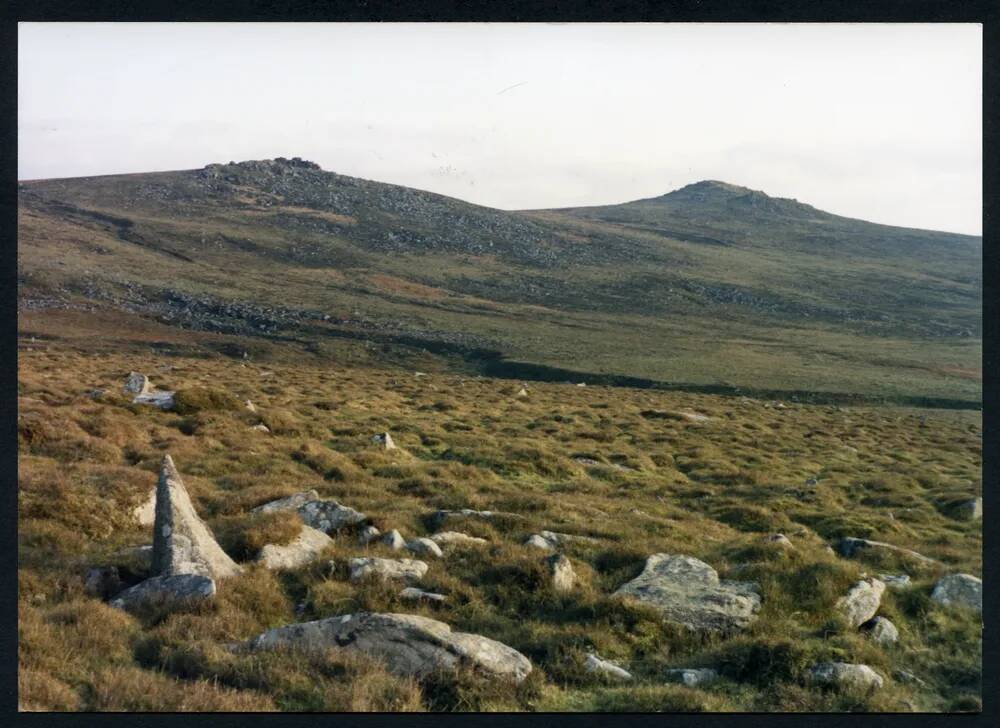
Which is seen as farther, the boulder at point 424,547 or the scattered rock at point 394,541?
the scattered rock at point 394,541

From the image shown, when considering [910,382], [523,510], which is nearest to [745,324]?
[910,382]

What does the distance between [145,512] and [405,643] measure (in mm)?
6208

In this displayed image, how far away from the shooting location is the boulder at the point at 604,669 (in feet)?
23.7

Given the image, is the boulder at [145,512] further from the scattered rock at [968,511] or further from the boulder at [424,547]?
the scattered rock at [968,511]

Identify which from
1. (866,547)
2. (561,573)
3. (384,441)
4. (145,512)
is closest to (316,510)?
(145,512)

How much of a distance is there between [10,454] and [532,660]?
20.7 ft

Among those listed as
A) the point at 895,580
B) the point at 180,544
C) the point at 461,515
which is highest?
the point at 180,544

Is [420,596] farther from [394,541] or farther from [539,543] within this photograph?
[539,543]

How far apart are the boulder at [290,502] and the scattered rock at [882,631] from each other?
8520mm

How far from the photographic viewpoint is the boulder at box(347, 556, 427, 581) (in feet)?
Result: 29.6

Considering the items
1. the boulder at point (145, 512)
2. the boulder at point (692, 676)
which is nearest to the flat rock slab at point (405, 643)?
the boulder at point (692, 676)

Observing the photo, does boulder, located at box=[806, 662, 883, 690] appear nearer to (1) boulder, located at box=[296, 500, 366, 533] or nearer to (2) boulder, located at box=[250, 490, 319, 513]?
(1) boulder, located at box=[296, 500, 366, 533]

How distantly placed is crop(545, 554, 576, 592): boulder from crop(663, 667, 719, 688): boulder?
6.33 ft

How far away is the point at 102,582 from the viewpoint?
8.45 meters
